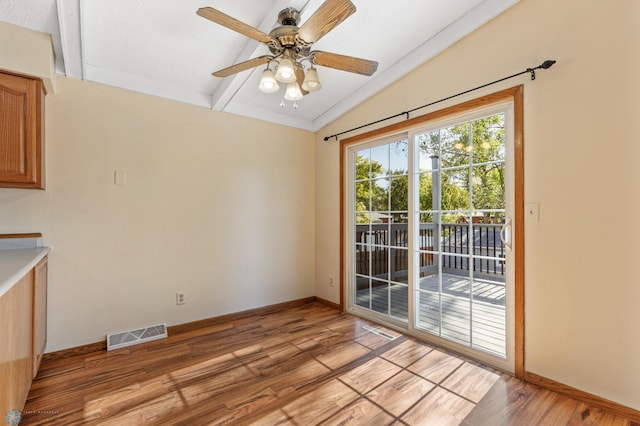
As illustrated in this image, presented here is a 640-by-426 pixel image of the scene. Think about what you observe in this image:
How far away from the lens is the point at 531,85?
2.13 meters

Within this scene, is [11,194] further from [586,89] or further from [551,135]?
[586,89]

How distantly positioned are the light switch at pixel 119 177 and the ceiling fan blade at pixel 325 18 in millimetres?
2063

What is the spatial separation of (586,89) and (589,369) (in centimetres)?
176

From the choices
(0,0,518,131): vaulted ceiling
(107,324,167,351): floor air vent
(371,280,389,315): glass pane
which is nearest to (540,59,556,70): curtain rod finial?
(0,0,518,131): vaulted ceiling

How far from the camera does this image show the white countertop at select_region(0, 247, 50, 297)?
131cm

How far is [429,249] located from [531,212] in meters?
0.93

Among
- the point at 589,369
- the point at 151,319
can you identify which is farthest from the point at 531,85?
the point at 151,319

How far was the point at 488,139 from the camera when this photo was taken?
244 centimetres

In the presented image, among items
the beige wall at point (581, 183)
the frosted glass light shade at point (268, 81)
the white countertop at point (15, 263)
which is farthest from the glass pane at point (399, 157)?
the white countertop at point (15, 263)

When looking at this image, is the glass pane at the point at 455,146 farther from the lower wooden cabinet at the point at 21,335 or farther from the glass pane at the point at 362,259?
the lower wooden cabinet at the point at 21,335

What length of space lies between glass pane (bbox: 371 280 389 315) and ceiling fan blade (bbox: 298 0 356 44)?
8.31 ft

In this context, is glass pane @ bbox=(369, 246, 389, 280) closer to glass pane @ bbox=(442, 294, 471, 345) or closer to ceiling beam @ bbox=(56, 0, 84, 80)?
glass pane @ bbox=(442, 294, 471, 345)

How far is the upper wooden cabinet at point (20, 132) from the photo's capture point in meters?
2.10

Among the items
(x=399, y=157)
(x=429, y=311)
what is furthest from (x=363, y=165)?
(x=429, y=311)
